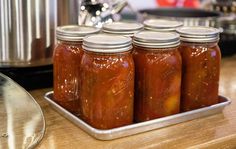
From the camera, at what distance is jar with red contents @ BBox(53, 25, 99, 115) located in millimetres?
786

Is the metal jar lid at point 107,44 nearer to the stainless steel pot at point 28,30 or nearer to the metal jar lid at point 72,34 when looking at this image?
the metal jar lid at point 72,34

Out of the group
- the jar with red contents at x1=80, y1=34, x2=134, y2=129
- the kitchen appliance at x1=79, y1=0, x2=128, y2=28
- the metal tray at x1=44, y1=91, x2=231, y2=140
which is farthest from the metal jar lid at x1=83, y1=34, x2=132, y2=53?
the kitchen appliance at x1=79, y1=0, x2=128, y2=28

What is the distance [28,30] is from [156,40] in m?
0.29

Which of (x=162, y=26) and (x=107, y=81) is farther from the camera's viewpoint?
(x=162, y=26)

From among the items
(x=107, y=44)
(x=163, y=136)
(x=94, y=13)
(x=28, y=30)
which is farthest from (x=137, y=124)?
(x=94, y=13)

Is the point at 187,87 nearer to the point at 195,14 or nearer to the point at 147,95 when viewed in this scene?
the point at 147,95

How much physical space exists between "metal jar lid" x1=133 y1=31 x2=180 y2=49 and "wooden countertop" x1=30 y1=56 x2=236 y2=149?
0.15 m

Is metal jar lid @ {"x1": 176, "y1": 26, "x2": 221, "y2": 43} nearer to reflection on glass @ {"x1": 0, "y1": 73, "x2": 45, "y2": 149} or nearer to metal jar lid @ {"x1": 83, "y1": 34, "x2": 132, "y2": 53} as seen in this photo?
metal jar lid @ {"x1": 83, "y1": 34, "x2": 132, "y2": 53}

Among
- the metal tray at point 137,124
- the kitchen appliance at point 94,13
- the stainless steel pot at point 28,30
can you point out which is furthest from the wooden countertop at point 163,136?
the kitchen appliance at point 94,13

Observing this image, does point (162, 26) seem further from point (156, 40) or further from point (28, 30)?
point (28, 30)

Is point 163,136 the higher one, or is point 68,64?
point 68,64

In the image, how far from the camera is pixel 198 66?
2.65ft

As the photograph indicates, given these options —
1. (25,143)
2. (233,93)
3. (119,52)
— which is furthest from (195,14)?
(25,143)

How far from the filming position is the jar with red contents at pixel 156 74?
74 cm
